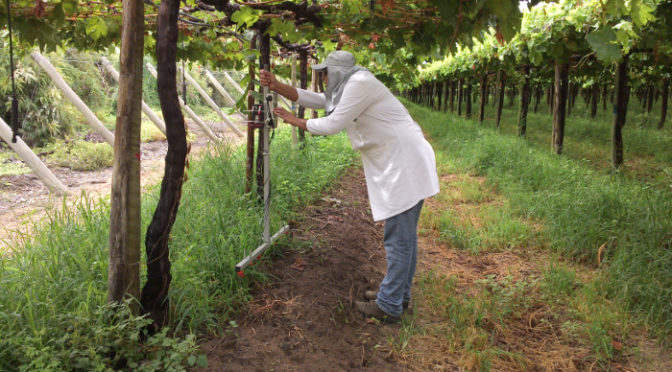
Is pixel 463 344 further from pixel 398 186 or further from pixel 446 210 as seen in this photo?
pixel 446 210

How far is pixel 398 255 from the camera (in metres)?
2.91

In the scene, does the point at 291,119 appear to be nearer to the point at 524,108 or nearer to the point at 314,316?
the point at 314,316

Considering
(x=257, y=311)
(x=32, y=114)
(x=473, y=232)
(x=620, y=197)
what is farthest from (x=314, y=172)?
(x=32, y=114)

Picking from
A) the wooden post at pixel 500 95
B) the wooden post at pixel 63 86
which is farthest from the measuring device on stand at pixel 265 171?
the wooden post at pixel 500 95

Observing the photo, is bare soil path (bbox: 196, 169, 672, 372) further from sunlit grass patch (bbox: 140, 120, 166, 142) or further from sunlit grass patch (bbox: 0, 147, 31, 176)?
sunlit grass patch (bbox: 140, 120, 166, 142)

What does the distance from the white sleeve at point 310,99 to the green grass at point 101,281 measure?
1.08 m

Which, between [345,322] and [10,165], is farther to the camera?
[10,165]

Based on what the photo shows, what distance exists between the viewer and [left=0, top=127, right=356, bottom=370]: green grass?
1978 mm

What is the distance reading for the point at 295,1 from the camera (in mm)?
3893

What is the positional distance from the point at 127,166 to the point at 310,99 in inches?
65.8

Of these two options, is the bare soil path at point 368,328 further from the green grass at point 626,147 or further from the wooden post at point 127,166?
the green grass at point 626,147

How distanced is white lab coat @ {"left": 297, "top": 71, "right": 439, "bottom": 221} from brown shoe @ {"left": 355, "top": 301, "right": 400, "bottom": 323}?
2.13 feet

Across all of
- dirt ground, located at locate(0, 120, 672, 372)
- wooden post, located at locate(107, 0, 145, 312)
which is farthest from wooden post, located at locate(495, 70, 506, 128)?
wooden post, located at locate(107, 0, 145, 312)

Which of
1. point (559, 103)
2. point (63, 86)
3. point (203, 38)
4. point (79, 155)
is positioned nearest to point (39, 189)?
point (63, 86)
